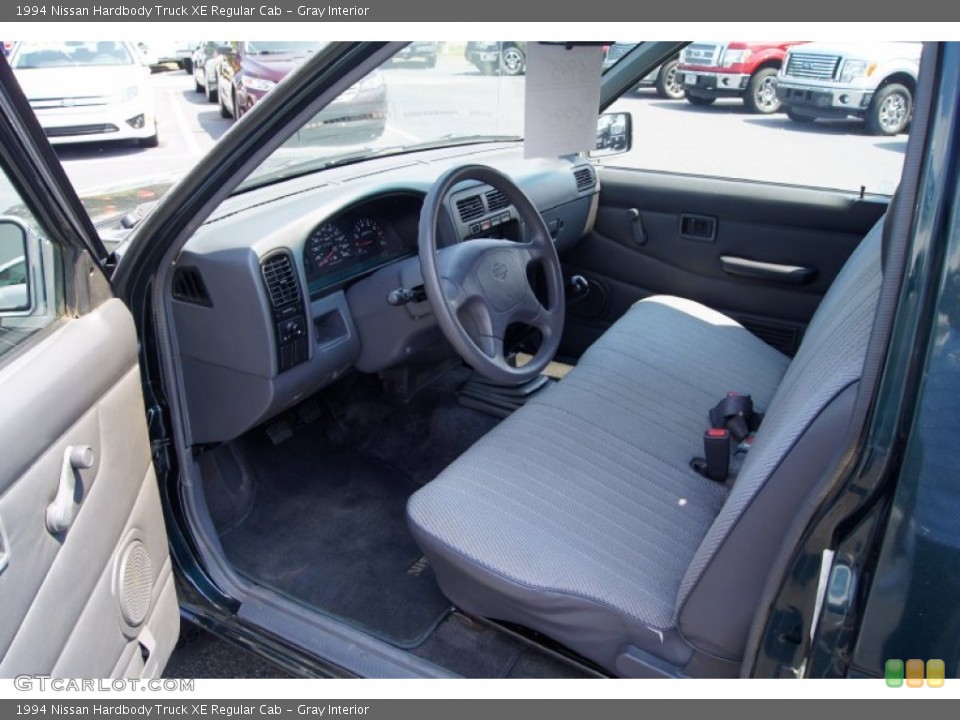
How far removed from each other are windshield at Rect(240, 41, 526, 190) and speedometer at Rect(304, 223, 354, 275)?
24cm

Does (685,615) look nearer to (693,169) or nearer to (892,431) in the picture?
(892,431)

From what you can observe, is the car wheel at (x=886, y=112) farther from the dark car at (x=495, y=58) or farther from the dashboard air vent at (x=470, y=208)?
the dashboard air vent at (x=470, y=208)

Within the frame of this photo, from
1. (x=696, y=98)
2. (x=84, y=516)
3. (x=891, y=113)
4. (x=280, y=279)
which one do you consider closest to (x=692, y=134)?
(x=696, y=98)

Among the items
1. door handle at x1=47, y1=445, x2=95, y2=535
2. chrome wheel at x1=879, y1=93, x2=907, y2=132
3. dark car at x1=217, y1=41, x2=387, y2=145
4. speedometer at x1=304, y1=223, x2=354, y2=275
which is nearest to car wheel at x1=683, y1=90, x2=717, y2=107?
chrome wheel at x1=879, y1=93, x2=907, y2=132

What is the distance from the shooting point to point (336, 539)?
7.88ft

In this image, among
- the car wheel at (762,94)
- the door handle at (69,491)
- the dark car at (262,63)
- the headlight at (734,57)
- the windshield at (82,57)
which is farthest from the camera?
the windshield at (82,57)

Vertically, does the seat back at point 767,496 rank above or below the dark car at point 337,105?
below

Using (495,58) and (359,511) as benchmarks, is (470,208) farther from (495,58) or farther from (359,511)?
(359,511)

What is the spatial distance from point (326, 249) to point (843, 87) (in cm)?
211

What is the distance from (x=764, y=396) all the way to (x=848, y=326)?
2.48ft

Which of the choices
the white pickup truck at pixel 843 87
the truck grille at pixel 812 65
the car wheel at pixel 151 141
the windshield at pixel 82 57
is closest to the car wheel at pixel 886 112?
the white pickup truck at pixel 843 87

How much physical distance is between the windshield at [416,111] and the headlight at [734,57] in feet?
2.15

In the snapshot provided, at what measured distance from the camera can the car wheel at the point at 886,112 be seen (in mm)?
2326

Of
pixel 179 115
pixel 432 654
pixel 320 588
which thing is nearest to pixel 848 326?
pixel 432 654
